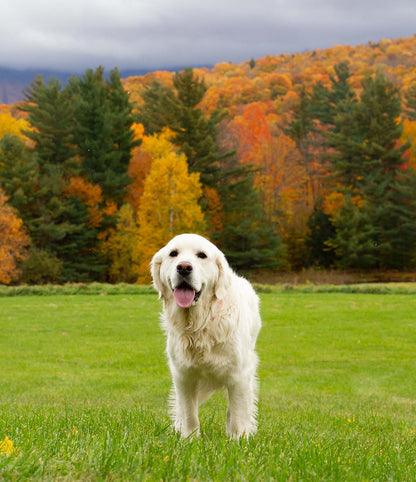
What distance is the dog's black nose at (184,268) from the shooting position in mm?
4449

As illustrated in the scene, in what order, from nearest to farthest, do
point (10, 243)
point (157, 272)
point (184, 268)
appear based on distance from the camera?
point (184, 268), point (157, 272), point (10, 243)

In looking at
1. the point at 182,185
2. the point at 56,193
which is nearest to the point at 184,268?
the point at 182,185

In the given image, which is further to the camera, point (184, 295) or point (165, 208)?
point (165, 208)

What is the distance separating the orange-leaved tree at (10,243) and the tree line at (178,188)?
18 cm

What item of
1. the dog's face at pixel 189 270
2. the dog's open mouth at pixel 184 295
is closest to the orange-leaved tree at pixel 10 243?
the dog's face at pixel 189 270

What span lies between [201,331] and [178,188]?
36994 mm

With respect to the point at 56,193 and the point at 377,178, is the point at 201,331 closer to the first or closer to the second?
the point at 56,193

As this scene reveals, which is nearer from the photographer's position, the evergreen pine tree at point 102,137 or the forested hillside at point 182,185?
the forested hillside at point 182,185

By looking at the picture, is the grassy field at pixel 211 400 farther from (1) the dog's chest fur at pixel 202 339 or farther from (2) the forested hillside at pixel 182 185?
(2) the forested hillside at pixel 182 185

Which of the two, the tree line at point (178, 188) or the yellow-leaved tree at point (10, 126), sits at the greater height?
the yellow-leaved tree at point (10, 126)

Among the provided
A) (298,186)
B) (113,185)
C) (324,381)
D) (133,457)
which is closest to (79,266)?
(113,185)

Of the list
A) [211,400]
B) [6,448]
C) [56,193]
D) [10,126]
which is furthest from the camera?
[10,126]

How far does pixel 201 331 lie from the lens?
15.3 feet

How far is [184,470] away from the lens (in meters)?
2.35
